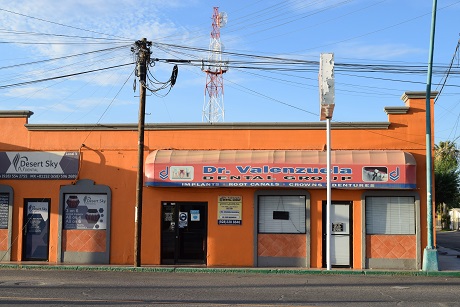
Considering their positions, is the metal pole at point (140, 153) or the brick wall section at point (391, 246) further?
the brick wall section at point (391, 246)

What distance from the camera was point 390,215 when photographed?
19969 mm

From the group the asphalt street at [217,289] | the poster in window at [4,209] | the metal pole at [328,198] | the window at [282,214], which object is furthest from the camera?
the poster in window at [4,209]

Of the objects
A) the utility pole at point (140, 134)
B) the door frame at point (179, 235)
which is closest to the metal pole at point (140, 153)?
the utility pole at point (140, 134)

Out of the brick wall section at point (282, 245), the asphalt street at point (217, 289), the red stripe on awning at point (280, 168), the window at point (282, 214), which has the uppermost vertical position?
the red stripe on awning at point (280, 168)

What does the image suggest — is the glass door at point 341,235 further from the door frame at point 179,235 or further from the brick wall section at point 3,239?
the brick wall section at point 3,239

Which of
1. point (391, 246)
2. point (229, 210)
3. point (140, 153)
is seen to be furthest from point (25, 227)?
point (391, 246)

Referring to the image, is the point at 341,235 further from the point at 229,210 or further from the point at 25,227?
the point at 25,227

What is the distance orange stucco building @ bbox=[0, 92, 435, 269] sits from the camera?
19.8m

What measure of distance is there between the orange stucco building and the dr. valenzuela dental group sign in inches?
1.4

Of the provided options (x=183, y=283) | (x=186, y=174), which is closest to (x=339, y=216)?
(x=186, y=174)

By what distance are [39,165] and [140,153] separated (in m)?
4.30

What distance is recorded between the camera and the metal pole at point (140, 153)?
63.8ft

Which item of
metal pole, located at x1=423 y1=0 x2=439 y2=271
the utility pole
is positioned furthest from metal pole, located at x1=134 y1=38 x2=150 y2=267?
metal pole, located at x1=423 y1=0 x2=439 y2=271

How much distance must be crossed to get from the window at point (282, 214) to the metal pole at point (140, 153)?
4.13 m
